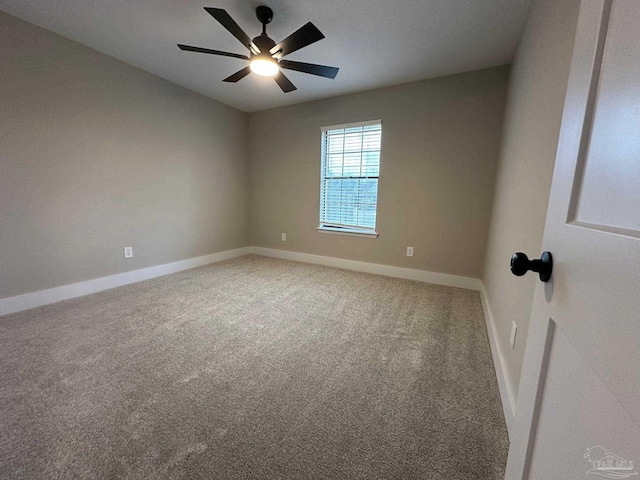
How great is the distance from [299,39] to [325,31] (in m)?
0.56

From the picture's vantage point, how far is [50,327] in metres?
1.99

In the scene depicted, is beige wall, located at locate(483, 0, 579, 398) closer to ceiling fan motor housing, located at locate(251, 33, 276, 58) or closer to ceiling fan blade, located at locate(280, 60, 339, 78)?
ceiling fan blade, located at locate(280, 60, 339, 78)

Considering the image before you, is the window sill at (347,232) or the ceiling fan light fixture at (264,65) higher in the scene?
the ceiling fan light fixture at (264,65)

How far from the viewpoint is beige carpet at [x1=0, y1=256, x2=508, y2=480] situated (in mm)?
1033

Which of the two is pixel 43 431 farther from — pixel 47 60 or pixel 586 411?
pixel 47 60

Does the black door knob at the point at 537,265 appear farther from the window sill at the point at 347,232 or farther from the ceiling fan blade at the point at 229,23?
the window sill at the point at 347,232

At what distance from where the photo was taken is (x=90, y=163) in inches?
102

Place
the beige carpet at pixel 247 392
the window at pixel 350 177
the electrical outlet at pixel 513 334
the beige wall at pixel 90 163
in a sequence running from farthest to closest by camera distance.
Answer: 1. the window at pixel 350 177
2. the beige wall at pixel 90 163
3. the electrical outlet at pixel 513 334
4. the beige carpet at pixel 247 392

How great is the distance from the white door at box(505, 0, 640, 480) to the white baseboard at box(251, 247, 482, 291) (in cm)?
273

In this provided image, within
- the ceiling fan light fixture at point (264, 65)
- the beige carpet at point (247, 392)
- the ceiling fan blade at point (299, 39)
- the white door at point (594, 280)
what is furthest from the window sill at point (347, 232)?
the white door at point (594, 280)

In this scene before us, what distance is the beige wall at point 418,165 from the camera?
2779 millimetres

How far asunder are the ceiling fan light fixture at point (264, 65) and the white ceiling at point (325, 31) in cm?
34

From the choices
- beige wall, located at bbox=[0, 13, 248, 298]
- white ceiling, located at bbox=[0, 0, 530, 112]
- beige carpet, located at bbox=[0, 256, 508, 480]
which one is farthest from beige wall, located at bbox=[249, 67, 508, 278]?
beige wall, located at bbox=[0, 13, 248, 298]

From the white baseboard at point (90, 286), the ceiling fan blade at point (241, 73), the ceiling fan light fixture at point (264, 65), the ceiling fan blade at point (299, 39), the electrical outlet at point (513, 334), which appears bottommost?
the white baseboard at point (90, 286)
